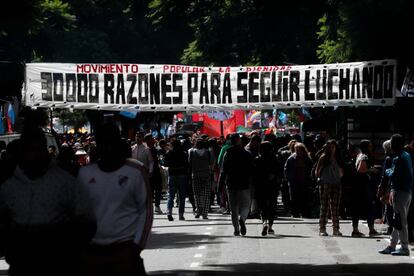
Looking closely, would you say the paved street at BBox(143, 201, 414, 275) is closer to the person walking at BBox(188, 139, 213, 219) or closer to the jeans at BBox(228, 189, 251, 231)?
the jeans at BBox(228, 189, 251, 231)

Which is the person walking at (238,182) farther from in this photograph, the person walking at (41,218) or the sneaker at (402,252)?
the person walking at (41,218)

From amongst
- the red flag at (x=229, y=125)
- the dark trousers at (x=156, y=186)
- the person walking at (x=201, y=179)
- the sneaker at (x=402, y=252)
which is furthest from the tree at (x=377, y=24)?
the red flag at (x=229, y=125)

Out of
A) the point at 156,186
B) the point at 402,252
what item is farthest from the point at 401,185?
the point at 156,186

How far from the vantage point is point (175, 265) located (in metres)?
15.7

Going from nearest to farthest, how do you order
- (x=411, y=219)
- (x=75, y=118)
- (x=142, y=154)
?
1. (x=411, y=219)
2. (x=142, y=154)
3. (x=75, y=118)

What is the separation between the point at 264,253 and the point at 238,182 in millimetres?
3306

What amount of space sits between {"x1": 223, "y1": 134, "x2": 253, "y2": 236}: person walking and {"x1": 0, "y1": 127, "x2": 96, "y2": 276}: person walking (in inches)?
487

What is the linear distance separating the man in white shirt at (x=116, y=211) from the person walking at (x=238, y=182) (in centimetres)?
1167

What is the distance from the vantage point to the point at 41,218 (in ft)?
26.5

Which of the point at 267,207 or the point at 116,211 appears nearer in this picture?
the point at 116,211

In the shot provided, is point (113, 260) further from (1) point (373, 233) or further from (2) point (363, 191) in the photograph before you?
(2) point (363, 191)

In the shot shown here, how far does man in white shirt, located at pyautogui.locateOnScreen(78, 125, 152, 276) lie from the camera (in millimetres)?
8609

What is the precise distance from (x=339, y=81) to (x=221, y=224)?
428cm

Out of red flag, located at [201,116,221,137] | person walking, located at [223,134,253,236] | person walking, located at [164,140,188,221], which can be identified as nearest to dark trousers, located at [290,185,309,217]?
person walking, located at [164,140,188,221]
